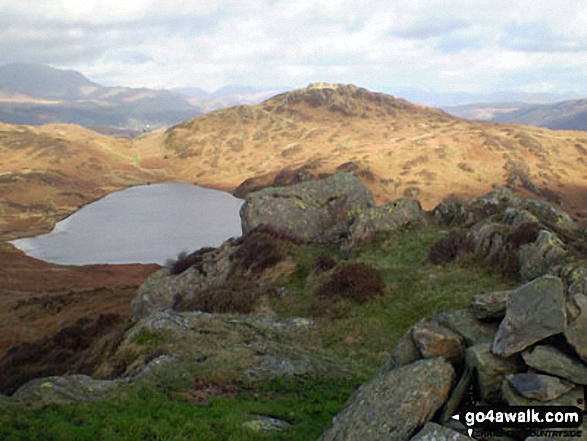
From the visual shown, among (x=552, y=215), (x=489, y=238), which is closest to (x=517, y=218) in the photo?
(x=489, y=238)

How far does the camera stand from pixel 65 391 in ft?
44.9

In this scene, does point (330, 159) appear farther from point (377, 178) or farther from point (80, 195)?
point (80, 195)

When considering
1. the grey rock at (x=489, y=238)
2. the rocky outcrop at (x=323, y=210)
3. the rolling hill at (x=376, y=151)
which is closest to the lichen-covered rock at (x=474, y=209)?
the rocky outcrop at (x=323, y=210)

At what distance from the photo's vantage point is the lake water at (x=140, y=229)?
8012 centimetres

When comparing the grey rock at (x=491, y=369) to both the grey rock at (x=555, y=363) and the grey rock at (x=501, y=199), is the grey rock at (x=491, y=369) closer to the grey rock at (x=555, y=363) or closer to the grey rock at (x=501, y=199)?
the grey rock at (x=555, y=363)

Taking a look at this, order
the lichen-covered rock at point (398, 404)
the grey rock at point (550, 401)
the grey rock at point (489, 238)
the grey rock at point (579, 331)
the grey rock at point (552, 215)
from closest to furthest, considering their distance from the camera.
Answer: the grey rock at point (550, 401) → the grey rock at point (579, 331) → the lichen-covered rock at point (398, 404) → the grey rock at point (489, 238) → the grey rock at point (552, 215)

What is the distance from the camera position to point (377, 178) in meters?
103

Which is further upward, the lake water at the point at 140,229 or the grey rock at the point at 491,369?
the grey rock at the point at 491,369

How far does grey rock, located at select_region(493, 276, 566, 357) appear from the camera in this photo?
29.5 feet

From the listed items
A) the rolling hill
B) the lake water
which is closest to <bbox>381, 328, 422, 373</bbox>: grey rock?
the lake water

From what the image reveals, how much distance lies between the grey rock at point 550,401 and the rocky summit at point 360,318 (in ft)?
0.06

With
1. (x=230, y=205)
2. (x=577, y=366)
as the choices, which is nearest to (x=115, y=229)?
(x=230, y=205)

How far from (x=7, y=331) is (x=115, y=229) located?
200ft

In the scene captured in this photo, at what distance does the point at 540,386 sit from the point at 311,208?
103 feet
